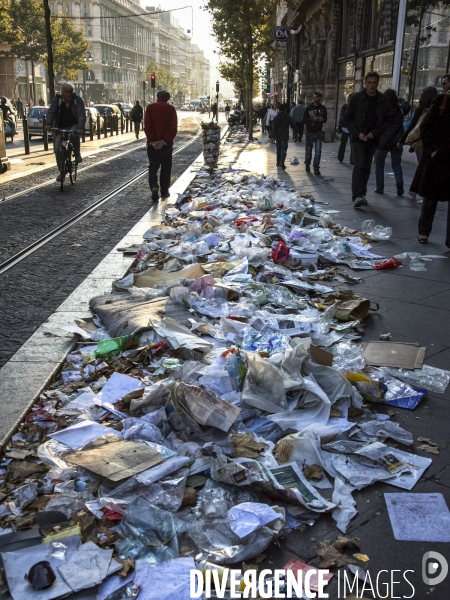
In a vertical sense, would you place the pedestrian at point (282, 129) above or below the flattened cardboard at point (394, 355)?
above

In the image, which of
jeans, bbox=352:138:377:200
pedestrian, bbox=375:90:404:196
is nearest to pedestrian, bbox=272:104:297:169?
pedestrian, bbox=375:90:404:196

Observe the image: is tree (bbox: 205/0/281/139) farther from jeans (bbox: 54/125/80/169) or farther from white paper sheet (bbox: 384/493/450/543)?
white paper sheet (bbox: 384/493/450/543)

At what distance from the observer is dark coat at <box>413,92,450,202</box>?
21.5 ft

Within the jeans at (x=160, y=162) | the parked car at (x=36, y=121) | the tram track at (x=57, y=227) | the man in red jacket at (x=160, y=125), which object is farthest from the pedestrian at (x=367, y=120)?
the parked car at (x=36, y=121)

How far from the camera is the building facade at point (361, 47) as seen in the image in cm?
1552

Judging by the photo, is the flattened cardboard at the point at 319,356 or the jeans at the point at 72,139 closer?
the flattened cardboard at the point at 319,356

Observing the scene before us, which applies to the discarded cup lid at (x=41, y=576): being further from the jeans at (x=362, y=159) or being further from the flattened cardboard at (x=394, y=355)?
the jeans at (x=362, y=159)

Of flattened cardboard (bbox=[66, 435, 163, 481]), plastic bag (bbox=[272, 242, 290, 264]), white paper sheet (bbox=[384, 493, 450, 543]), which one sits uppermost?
plastic bag (bbox=[272, 242, 290, 264])

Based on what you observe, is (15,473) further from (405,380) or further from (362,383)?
(405,380)

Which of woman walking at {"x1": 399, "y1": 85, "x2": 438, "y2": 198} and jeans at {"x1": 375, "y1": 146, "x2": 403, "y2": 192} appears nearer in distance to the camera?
woman walking at {"x1": 399, "y1": 85, "x2": 438, "y2": 198}

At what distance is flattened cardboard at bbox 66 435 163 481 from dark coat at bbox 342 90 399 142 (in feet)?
23.6

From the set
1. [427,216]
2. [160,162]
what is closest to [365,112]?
[427,216]

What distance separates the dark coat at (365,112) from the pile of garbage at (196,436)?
14.5 ft

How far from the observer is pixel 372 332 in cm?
455
